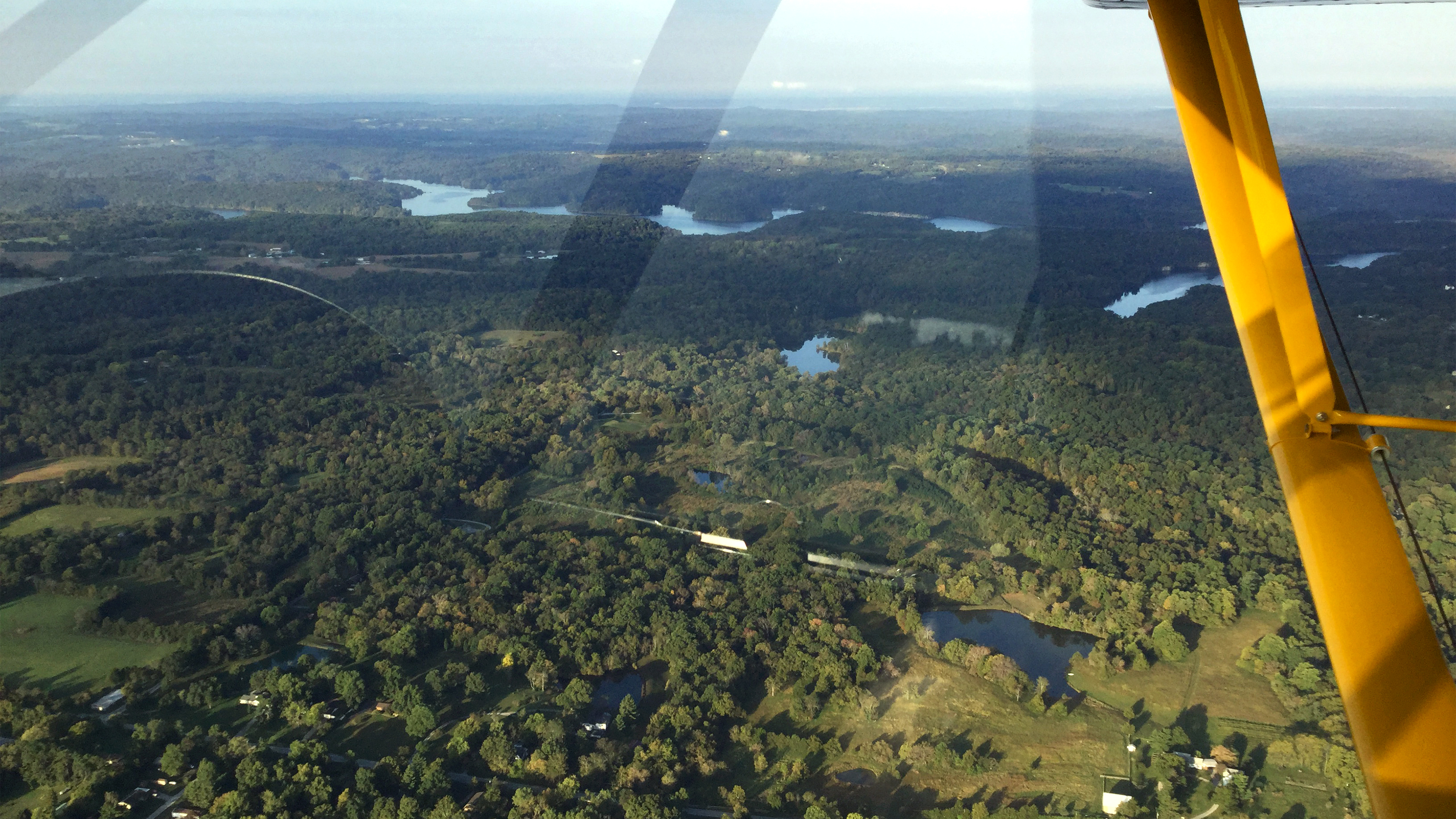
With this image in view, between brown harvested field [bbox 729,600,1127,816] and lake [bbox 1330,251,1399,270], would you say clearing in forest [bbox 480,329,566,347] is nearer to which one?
brown harvested field [bbox 729,600,1127,816]

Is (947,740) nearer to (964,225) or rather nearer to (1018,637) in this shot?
(1018,637)

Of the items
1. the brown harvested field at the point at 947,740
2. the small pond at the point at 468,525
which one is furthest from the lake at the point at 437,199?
the brown harvested field at the point at 947,740

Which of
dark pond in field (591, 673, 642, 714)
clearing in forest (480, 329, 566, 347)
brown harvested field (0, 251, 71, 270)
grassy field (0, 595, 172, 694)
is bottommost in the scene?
dark pond in field (591, 673, 642, 714)

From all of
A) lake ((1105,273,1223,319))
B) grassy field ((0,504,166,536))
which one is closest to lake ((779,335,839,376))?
lake ((1105,273,1223,319))

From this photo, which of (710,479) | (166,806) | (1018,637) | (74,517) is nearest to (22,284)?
(74,517)

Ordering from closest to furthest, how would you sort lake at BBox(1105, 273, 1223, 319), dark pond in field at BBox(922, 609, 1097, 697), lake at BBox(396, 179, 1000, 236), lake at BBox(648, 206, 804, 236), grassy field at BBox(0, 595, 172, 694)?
grassy field at BBox(0, 595, 172, 694), dark pond in field at BBox(922, 609, 1097, 697), lake at BBox(648, 206, 804, 236), lake at BBox(396, 179, 1000, 236), lake at BBox(1105, 273, 1223, 319)

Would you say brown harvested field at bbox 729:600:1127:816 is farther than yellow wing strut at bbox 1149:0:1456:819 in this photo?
Yes

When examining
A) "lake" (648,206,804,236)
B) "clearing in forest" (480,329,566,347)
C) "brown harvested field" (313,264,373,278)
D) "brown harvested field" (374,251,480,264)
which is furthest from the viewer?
"brown harvested field" (374,251,480,264)

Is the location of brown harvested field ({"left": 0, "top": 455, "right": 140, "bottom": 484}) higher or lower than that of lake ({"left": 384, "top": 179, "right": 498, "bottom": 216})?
lower
